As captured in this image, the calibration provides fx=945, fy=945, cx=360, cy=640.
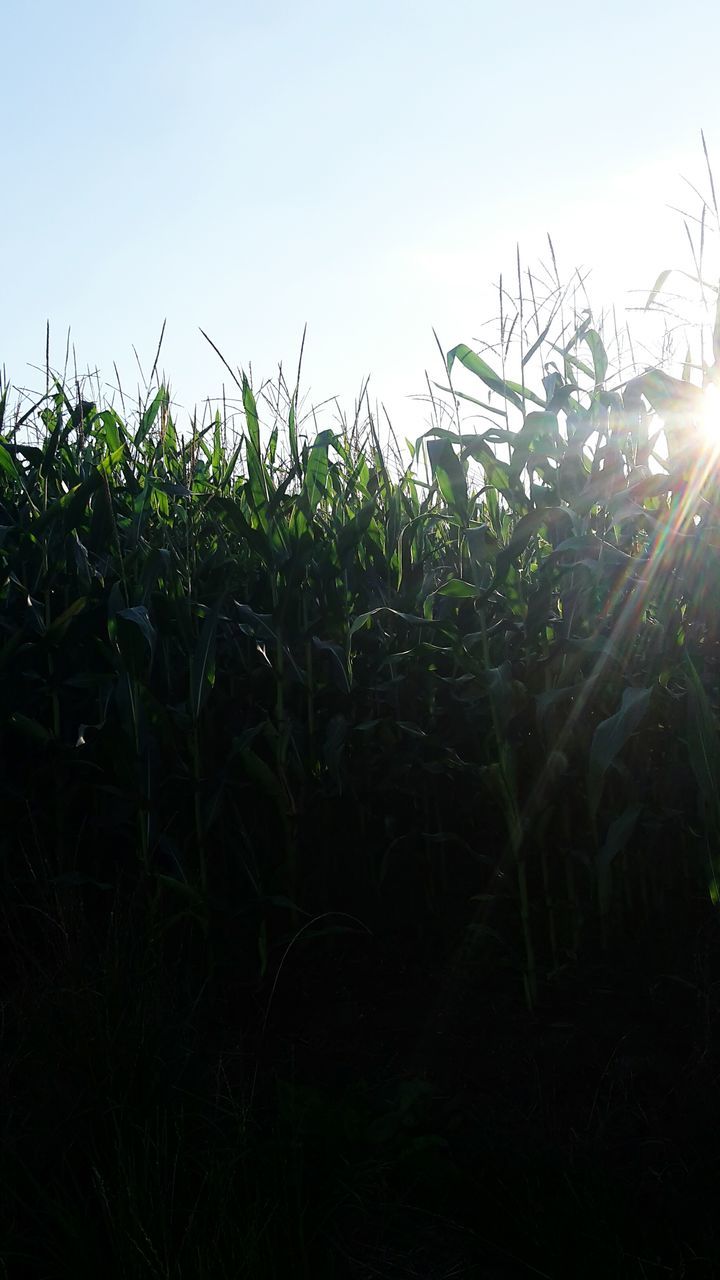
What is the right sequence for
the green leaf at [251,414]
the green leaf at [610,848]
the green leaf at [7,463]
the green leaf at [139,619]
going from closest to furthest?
1. the green leaf at [610,848]
2. the green leaf at [139,619]
3. the green leaf at [251,414]
4. the green leaf at [7,463]

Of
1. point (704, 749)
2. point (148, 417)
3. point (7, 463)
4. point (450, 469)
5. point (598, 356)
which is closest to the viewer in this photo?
point (704, 749)

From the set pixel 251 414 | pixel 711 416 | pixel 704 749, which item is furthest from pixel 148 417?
pixel 704 749

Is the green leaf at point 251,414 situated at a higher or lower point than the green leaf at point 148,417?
lower

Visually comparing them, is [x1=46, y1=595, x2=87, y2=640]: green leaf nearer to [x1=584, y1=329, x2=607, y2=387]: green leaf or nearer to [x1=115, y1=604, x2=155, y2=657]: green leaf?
[x1=115, y1=604, x2=155, y2=657]: green leaf

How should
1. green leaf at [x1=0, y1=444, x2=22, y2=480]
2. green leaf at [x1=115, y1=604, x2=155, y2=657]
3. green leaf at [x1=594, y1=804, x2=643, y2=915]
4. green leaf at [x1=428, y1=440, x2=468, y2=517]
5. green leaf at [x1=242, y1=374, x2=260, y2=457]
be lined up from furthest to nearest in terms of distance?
green leaf at [x1=0, y1=444, x2=22, y2=480] → green leaf at [x1=242, y1=374, x2=260, y2=457] → green leaf at [x1=428, y1=440, x2=468, y2=517] → green leaf at [x1=115, y1=604, x2=155, y2=657] → green leaf at [x1=594, y1=804, x2=643, y2=915]

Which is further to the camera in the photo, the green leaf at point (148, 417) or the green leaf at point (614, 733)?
the green leaf at point (148, 417)

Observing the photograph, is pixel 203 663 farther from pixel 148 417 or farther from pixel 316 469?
pixel 148 417

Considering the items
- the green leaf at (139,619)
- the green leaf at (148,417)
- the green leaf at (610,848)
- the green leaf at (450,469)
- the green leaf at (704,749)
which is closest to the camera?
the green leaf at (704,749)

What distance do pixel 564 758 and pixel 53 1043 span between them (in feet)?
5.05

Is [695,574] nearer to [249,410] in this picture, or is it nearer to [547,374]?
[547,374]

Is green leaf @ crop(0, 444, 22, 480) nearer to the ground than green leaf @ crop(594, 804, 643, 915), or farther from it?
farther from it

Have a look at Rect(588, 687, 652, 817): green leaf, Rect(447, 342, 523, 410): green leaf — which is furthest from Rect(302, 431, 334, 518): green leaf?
Rect(588, 687, 652, 817): green leaf

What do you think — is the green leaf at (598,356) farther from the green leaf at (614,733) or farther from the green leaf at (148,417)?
the green leaf at (148,417)

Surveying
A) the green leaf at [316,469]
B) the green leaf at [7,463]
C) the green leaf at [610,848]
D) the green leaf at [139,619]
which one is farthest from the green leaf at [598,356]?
the green leaf at [7,463]
